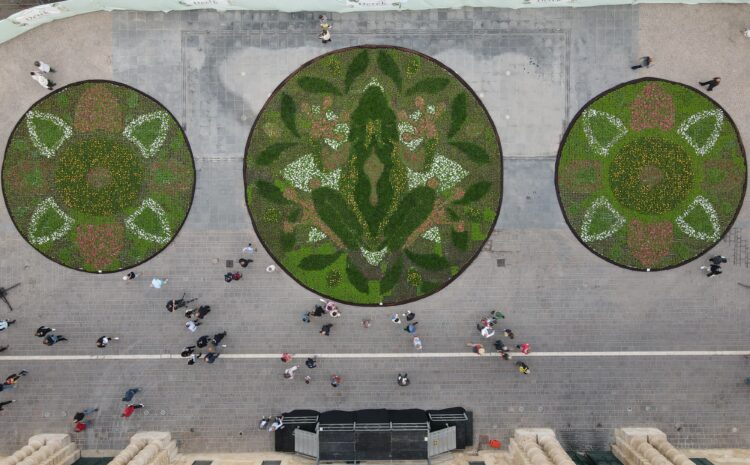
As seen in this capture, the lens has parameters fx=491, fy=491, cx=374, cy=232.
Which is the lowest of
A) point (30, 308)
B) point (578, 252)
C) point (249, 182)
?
point (30, 308)

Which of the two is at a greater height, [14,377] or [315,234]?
[315,234]

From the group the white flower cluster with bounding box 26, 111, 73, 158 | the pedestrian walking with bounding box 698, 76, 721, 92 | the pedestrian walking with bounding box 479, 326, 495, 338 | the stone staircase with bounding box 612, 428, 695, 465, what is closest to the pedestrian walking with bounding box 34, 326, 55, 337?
the white flower cluster with bounding box 26, 111, 73, 158

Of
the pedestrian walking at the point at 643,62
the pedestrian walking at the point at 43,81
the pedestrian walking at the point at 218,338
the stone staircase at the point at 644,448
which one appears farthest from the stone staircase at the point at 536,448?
the pedestrian walking at the point at 43,81

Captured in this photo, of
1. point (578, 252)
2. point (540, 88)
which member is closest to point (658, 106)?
point (540, 88)

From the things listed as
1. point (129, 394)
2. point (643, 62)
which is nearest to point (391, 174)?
point (643, 62)

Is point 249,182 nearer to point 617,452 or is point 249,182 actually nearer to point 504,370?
point 504,370

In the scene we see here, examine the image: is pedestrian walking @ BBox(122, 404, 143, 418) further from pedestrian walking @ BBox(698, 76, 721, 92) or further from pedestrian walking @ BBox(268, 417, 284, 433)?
pedestrian walking @ BBox(698, 76, 721, 92)

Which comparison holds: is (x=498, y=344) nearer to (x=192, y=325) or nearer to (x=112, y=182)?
(x=192, y=325)
